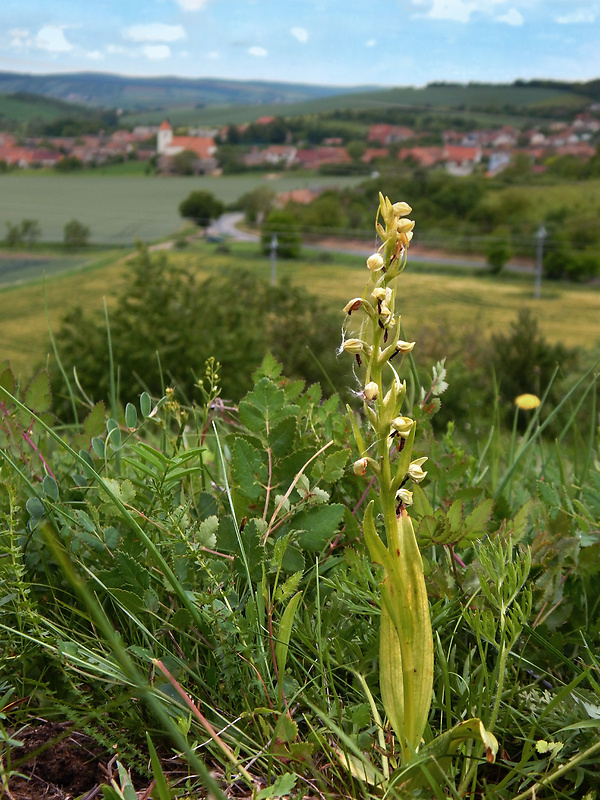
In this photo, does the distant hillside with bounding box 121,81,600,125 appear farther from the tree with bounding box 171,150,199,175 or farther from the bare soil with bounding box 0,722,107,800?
the bare soil with bounding box 0,722,107,800

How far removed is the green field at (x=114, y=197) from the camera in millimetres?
59344

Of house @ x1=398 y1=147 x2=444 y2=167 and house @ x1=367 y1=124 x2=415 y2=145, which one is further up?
house @ x1=367 y1=124 x2=415 y2=145

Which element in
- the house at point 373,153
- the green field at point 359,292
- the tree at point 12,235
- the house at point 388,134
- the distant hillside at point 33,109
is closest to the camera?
the green field at point 359,292

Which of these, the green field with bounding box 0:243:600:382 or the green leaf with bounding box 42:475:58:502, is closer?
the green leaf with bounding box 42:475:58:502

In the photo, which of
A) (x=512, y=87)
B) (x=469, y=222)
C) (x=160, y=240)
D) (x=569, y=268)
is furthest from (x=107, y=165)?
(x=512, y=87)

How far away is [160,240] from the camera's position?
5553cm

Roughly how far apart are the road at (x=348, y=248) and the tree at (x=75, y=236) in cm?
1034

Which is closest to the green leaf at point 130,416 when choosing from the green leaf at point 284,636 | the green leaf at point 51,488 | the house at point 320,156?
the green leaf at point 51,488

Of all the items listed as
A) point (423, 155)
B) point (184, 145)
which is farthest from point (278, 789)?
point (423, 155)

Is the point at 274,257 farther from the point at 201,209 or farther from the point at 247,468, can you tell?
the point at 247,468

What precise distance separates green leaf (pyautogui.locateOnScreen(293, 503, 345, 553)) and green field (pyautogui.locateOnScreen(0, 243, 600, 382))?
151ft

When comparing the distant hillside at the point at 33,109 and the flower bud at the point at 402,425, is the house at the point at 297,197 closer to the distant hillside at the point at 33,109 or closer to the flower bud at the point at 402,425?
the distant hillside at the point at 33,109

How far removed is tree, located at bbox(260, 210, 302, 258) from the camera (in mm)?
55438

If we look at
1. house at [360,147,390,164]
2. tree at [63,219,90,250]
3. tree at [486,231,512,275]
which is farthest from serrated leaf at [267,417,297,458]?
house at [360,147,390,164]
